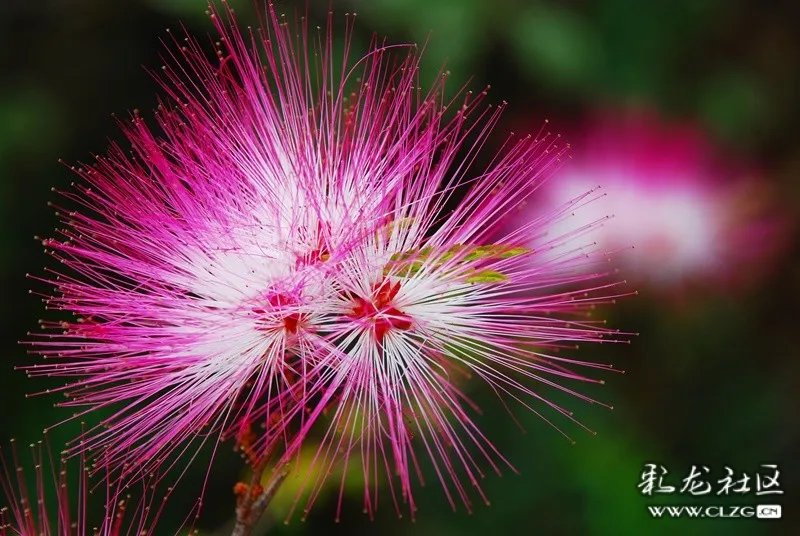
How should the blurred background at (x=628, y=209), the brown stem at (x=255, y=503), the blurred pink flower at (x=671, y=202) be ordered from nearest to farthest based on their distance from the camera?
the brown stem at (x=255, y=503) < the blurred background at (x=628, y=209) < the blurred pink flower at (x=671, y=202)

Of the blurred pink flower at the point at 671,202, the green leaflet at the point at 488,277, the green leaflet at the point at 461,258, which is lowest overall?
the green leaflet at the point at 488,277

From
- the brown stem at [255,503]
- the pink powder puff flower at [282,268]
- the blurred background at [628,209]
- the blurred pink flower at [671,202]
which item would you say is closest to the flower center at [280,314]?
the pink powder puff flower at [282,268]

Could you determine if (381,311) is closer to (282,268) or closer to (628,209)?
(282,268)

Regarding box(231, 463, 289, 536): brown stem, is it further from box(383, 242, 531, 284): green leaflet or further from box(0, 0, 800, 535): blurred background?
box(0, 0, 800, 535): blurred background

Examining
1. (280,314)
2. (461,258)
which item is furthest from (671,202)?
(280,314)

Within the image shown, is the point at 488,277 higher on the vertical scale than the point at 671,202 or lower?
lower

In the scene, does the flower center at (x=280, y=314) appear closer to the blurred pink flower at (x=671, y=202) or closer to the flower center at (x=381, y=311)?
the flower center at (x=381, y=311)

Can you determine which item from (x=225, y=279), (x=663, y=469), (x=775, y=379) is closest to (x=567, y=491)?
(x=663, y=469)
